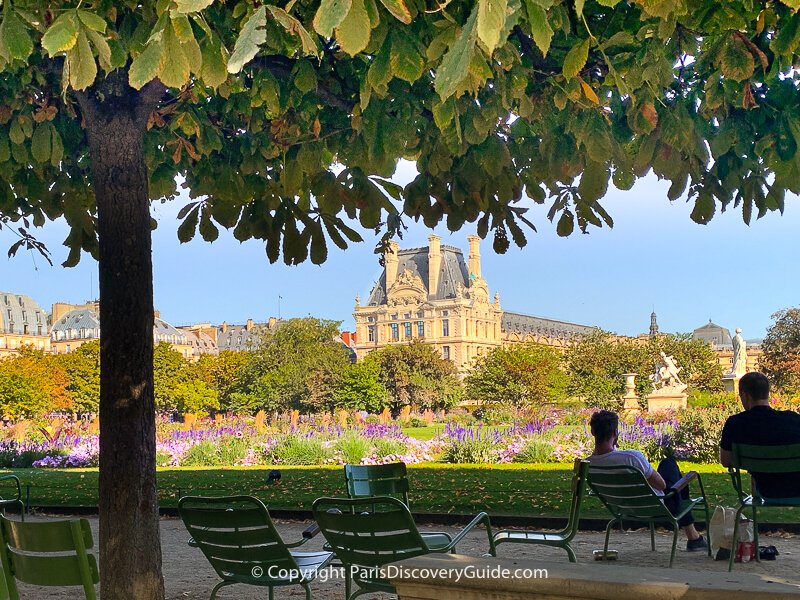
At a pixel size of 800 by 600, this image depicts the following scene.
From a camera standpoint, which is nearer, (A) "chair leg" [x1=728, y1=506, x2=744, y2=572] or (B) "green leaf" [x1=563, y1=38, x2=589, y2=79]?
(B) "green leaf" [x1=563, y1=38, x2=589, y2=79]

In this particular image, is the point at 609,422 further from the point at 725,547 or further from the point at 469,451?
the point at 469,451

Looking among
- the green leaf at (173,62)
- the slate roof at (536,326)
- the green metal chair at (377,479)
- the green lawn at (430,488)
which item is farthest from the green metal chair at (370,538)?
the slate roof at (536,326)

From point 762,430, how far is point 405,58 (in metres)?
3.86

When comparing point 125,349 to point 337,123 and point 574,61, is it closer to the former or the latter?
point 337,123

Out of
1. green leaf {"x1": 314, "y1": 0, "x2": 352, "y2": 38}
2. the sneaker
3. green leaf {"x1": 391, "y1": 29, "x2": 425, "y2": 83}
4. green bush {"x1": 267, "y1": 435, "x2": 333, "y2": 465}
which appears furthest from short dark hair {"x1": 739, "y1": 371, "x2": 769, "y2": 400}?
green bush {"x1": 267, "y1": 435, "x2": 333, "y2": 465}

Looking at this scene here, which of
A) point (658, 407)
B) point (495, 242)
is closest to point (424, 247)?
Answer: point (658, 407)

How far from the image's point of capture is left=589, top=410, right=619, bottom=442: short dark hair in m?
6.47

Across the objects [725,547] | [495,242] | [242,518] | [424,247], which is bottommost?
[725,547]

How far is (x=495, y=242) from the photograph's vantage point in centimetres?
733

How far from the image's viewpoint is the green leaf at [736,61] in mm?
3973

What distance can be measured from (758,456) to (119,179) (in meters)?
3.62

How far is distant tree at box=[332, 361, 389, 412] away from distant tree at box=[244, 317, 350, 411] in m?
0.50

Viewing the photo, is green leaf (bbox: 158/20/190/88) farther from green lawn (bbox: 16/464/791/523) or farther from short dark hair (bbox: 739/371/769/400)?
green lawn (bbox: 16/464/791/523)

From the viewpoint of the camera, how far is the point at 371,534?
432cm
